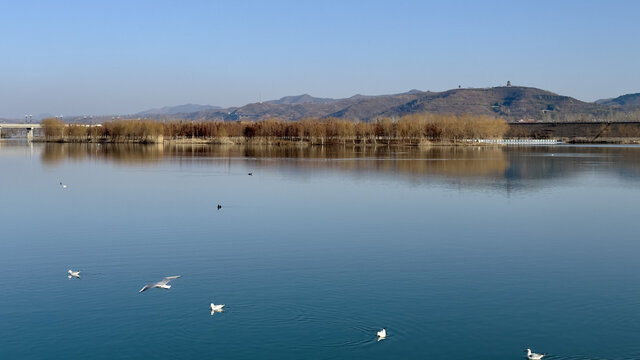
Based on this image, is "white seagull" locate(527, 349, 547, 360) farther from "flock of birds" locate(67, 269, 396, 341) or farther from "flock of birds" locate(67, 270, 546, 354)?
"flock of birds" locate(67, 269, 396, 341)

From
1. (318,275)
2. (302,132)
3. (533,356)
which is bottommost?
(533,356)

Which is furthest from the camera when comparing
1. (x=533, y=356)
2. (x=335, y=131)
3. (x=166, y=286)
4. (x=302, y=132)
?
(x=302, y=132)

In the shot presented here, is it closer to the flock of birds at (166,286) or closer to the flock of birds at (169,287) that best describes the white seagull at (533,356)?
the flock of birds at (169,287)

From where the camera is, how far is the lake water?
33.8 feet

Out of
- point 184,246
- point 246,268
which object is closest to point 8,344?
point 246,268

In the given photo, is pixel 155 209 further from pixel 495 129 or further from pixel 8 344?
pixel 495 129

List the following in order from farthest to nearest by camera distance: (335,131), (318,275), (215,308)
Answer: (335,131), (318,275), (215,308)

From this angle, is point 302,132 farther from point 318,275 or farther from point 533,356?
point 533,356

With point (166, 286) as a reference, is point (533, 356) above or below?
below

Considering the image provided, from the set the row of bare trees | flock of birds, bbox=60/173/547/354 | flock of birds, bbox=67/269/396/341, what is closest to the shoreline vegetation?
the row of bare trees

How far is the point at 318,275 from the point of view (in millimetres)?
14453

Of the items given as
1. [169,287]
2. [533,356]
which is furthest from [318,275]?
[533,356]

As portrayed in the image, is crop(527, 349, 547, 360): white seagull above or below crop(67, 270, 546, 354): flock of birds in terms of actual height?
below

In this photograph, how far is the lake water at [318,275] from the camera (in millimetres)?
10289
